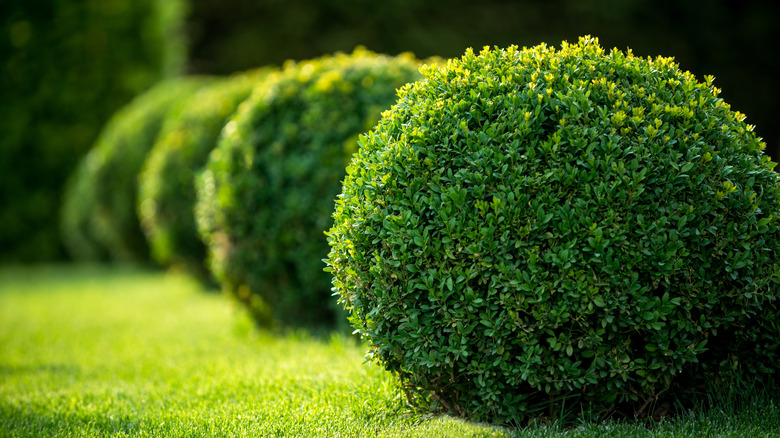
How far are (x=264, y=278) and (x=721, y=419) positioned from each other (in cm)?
390

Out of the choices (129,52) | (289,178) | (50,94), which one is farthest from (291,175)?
(129,52)

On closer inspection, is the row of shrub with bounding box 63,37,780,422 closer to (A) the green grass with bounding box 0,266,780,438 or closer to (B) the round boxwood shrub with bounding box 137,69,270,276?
(A) the green grass with bounding box 0,266,780,438

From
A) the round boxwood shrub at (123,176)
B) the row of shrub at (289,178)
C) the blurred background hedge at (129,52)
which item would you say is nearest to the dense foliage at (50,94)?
the blurred background hedge at (129,52)

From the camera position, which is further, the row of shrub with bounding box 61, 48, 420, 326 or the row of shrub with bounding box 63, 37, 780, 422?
the row of shrub with bounding box 61, 48, 420, 326

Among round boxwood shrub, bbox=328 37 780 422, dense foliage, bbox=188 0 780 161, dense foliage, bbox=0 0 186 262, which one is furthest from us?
dense foliage, bbox=188 0 780 161

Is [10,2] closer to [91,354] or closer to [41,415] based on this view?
[91,354]

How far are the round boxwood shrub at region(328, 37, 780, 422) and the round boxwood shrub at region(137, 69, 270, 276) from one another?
5.55 m

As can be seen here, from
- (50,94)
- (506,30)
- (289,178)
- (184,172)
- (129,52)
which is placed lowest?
(289,178)

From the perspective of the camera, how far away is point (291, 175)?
20.0 feet

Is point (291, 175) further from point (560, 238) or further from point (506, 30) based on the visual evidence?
point (506, 30)

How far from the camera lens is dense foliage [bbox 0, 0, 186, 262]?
47.7 feet

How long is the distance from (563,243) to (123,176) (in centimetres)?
1050

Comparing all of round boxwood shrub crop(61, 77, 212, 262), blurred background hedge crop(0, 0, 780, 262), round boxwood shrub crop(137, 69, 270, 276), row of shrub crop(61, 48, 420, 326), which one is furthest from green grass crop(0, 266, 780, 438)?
blurred background hedge crop(0, 0, 780, 262)

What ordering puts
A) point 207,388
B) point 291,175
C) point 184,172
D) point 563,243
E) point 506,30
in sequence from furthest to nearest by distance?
point 506,30
point 184,172
point 291,175
point 207,388
point 563,243
